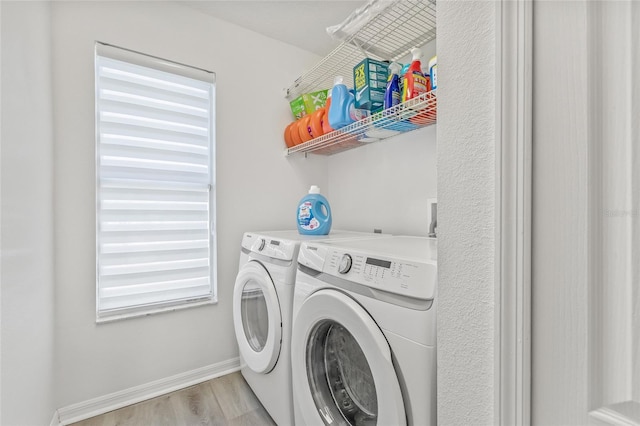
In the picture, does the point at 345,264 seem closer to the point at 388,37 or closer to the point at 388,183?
the point at 388,183

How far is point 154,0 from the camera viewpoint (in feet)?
6.00

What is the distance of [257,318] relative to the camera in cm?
173

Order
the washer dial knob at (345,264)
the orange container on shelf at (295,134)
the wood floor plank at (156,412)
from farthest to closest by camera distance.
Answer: the orange container on shelf at (295,134)
the wood floor plank at (156,412)
the washer dial knob at (345,264)

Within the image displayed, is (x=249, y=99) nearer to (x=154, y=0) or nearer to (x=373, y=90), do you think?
(x=154, y=0)

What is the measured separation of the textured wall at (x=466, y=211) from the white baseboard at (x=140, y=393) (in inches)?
70.6

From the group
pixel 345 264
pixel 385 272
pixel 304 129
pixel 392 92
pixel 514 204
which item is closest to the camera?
pixel 514 204

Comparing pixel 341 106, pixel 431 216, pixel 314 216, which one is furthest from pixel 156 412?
pixel 341 106

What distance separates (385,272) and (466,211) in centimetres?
38

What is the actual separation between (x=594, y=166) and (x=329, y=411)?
1.17 m

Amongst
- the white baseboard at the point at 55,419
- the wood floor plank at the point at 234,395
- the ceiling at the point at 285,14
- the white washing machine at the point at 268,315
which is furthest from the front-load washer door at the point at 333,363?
the ceiling at the point at 285,14

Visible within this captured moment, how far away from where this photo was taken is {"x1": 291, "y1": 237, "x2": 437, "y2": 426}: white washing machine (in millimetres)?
771

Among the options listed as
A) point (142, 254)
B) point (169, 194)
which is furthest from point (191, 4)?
point (142, 254)

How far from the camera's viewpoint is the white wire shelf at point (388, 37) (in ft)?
4.75

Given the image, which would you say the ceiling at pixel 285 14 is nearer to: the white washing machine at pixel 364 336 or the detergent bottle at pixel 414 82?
the detergent bottle at pixel 414 82
